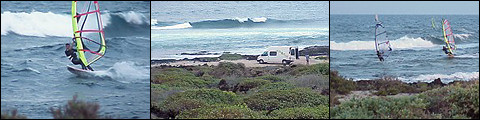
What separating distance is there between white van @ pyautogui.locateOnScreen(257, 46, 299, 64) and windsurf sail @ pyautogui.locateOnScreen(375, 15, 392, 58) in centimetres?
152

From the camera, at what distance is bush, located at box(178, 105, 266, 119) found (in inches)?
367

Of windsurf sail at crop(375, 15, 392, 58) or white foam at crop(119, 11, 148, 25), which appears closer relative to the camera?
white foam at crop(119, 11, 148, 25)

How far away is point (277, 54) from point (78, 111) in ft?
12.6

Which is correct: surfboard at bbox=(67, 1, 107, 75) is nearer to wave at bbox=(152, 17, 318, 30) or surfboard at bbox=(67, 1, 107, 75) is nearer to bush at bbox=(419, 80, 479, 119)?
wave at bbox=(152, 17, 318, 30)

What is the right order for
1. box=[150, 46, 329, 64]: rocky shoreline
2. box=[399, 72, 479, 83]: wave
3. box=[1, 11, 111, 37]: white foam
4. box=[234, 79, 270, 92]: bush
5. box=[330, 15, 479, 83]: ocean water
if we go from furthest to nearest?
1. box=[234, 79, 270, 92]: bush
2. box=[150, 46, 329, 64]: rocky shoreline
3. box=[399, 72, 479, 83]: wave
4. box=[330, 15, 479, 83]: ocean water
5. box=[1, 11, 111, 37]: white foam

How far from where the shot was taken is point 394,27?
10.3 meters

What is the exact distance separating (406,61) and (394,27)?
23.8 inches

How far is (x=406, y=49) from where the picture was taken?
10.4m

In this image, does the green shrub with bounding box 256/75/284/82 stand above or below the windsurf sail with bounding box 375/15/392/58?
below

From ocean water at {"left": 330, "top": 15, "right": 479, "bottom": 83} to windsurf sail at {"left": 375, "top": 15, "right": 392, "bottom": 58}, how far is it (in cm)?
6

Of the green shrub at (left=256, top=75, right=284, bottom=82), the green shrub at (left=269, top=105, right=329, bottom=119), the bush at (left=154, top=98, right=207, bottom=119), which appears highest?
the green shrub at (left=256, top=75, right=284, bottom=82)

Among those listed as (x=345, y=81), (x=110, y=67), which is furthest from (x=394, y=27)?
(x=110, y=67)

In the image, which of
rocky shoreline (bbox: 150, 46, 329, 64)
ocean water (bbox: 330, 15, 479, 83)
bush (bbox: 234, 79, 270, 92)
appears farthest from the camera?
bush (bbox: 234, 79, 270, 92)

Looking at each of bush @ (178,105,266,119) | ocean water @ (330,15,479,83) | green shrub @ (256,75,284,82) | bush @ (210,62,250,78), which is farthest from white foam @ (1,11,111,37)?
ocean water @ (330,15,479,83)
